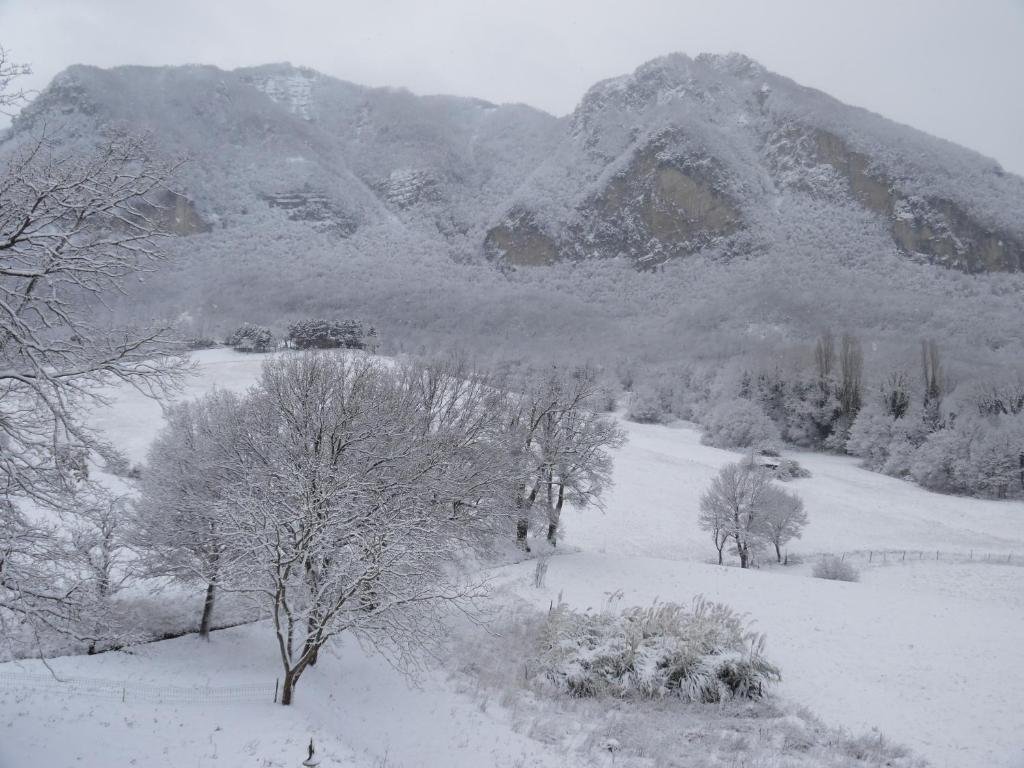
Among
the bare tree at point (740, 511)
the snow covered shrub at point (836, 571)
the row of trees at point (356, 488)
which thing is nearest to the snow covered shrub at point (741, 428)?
the bare tree at point (740, 511)

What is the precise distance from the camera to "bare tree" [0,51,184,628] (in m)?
6.65

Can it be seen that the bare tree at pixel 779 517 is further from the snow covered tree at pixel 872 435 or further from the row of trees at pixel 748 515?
the snow covered tree at pixel 872 435

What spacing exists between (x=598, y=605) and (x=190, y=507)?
45.6 feet

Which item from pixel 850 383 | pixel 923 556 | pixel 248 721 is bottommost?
pixel 923 556

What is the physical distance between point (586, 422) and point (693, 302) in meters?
123

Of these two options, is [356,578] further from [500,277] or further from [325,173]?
[325,173]

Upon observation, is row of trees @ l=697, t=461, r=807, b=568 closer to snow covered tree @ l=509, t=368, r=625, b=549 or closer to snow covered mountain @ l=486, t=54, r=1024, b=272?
snow covered tree @ l=509, t=368, r=625, b=549

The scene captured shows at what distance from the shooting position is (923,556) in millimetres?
35375

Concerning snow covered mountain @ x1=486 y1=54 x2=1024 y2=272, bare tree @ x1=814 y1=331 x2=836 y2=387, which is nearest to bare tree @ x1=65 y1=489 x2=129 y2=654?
bare tree @ x1=814 y1=331 x2=836 y2=387

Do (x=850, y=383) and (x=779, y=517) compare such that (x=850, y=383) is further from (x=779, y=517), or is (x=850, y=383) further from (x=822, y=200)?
(x=822, y=200)

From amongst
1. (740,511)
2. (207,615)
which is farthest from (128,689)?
(740,511)

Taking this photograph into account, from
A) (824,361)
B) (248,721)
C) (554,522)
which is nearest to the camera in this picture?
(248,721)

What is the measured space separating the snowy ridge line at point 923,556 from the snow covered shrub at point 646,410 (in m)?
41.1

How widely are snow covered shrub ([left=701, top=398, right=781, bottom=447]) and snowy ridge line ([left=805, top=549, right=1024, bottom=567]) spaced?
25862 millimetres
